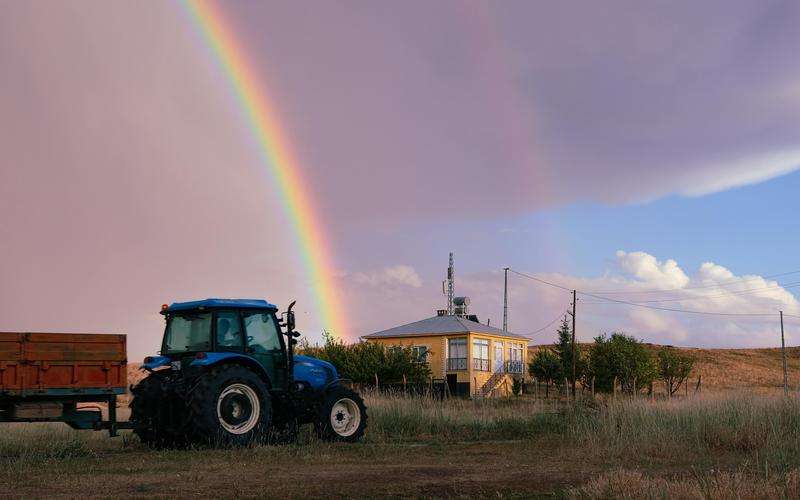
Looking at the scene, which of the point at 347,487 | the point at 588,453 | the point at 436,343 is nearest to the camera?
the point at 347,487

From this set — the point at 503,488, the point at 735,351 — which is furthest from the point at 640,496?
the point at 735,351

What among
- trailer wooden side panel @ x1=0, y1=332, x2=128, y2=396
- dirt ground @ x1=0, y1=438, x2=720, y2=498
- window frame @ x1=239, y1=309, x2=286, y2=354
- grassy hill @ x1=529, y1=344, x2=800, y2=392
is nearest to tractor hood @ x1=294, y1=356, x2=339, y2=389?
window frame @ x1=239, y1=309, x2=286, y2=354

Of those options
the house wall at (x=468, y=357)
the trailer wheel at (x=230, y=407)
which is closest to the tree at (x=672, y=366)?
the house wall at (x=468, y=357)

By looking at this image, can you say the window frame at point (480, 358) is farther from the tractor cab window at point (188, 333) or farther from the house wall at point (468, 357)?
the tractor cab window at point (188, 333)

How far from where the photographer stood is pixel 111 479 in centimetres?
1041

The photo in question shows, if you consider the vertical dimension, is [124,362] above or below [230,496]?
above

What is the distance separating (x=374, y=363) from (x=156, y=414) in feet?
95.1

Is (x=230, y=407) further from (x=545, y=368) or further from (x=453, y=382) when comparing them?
(x=545, y=368)

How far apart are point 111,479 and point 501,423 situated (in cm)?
1146

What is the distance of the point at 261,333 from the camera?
628 inches

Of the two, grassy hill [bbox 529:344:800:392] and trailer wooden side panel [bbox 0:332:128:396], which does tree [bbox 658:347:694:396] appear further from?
trailer wooden side panel [bbox 0:332:128:396]

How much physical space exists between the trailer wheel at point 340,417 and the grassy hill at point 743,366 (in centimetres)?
6227

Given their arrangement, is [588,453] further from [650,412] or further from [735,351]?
[735,351]

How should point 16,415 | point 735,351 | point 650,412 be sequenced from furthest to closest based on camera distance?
1. point 735,351
2. point 650,412
3. point 16,415
